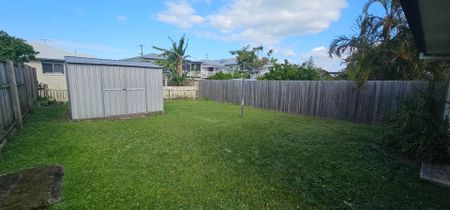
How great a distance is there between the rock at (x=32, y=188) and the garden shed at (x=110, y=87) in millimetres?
4598

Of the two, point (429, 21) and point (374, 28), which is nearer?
point (429, 21)

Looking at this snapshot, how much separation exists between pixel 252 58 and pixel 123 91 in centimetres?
2296

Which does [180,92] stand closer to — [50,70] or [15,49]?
[50,70]

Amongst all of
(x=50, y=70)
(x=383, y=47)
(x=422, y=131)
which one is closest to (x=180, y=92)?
(x=50, y=70)

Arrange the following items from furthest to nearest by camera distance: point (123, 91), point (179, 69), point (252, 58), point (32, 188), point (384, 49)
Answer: point (252, 58) → point (179, 69) → point (123, 91) → point (384, 49) → point (32, 188)

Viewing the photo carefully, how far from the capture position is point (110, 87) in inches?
325

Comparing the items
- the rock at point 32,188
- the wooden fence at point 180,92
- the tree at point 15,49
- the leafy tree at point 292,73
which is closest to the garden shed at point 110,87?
the rock at point 32,188

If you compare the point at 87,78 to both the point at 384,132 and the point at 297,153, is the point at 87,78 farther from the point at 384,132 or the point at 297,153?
the point at 384,132

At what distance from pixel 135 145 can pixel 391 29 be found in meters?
9.40

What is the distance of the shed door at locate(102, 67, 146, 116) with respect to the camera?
8.23 meters

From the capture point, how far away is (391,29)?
827 cm

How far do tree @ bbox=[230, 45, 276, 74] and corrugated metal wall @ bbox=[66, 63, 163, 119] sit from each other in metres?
21.2

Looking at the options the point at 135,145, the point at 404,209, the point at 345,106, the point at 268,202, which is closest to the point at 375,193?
the point at 404,209

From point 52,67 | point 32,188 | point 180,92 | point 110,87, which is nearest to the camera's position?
point 32,188
